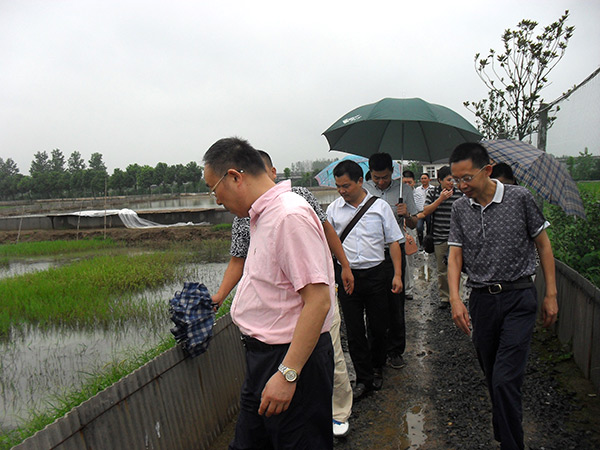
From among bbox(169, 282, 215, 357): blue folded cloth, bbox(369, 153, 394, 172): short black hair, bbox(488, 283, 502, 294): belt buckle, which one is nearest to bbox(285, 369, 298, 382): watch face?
bbox(169, 282, 215, 357): blue folded cloth

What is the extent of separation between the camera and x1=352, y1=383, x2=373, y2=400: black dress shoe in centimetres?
361

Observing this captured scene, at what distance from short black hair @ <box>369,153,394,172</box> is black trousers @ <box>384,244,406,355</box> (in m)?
0.90

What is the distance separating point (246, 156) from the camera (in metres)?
1.70

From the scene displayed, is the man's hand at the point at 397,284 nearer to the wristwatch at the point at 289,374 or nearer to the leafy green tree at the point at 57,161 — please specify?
the wristwatch at the point at 289,374

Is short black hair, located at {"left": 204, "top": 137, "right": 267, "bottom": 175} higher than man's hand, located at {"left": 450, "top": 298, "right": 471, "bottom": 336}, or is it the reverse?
short black hair, located at {"left": 204, "top": 137, "right": 267, "bottom": 175}

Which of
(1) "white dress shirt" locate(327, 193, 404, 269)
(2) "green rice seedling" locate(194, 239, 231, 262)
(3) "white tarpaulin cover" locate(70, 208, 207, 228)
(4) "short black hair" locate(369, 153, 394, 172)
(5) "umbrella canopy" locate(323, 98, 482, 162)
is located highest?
(5) "umbrella canopy" locate(323, 98, 482, 162)

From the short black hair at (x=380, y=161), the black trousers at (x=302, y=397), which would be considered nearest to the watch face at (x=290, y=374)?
the black trousers at (x=302, y=397)

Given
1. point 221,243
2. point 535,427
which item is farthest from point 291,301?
point 221,243

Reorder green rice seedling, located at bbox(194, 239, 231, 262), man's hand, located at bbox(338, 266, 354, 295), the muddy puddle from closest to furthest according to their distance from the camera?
man's hand, located at bbox(338, 266, 354, 295) → the muddy puddle → green rice seedling, located at bbox(194, 239, 231, 262)

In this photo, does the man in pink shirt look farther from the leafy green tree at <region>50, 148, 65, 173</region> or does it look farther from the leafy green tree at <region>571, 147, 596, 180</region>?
the leafy green tree at <region>50, 148, 65, 173</region>

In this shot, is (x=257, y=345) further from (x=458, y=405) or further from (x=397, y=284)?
(x=458, y=405)

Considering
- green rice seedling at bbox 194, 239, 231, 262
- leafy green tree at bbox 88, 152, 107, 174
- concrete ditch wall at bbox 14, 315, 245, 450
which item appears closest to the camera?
concrete ditch wall at bbox 14, 315, 245, 450

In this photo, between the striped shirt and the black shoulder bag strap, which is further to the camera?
the striped shirt

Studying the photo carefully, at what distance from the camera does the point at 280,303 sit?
1.62 metres
